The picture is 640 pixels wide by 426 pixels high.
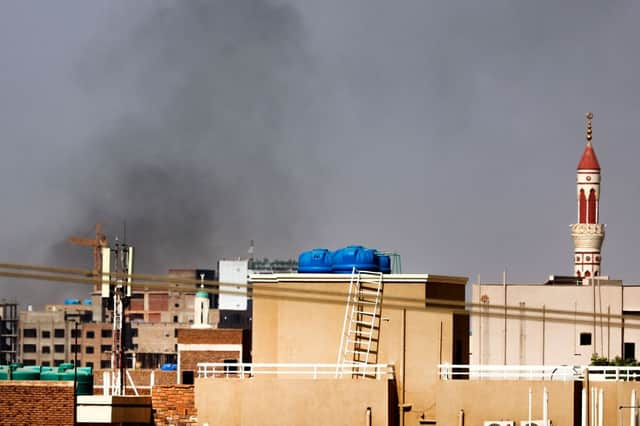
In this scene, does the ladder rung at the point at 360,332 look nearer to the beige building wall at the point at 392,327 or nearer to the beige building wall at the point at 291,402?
the beige building wall at the point at 392,327

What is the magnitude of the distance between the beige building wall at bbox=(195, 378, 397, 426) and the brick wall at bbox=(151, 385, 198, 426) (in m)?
0.39

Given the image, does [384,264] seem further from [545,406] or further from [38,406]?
[38,406]

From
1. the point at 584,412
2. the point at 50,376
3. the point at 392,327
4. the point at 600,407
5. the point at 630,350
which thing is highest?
the point at 392,327

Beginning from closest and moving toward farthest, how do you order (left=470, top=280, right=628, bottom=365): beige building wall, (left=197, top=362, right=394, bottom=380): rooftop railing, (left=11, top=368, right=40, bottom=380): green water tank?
(left=197, top=362, right=394, bottom=380): rooftop railing → (left=11, top=368, right=40, bottom=380): green water tank → (left=470, top=280, right=628, bottom=365): beige building wall

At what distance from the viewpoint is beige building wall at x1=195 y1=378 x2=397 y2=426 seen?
45594 millimetres

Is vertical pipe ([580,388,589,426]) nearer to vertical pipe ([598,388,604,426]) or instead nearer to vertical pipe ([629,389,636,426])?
vertical pipe ([598,388,604,426])

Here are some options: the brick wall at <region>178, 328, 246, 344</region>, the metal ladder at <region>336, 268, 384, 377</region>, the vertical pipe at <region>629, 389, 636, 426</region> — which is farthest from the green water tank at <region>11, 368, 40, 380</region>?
the brick wall at <region>178, 328, 246, 344</region>

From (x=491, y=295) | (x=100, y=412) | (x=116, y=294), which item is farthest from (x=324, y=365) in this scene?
(x=491, y=295)

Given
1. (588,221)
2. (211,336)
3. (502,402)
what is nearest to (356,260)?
(502,402)

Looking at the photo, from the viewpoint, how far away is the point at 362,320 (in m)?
47.8

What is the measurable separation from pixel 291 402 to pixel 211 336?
222 ft

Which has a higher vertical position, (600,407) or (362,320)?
(362,320)

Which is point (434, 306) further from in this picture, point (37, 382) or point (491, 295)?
point (491, 295)

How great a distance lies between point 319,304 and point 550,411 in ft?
21.6
